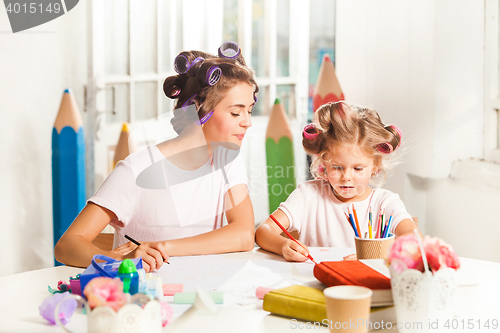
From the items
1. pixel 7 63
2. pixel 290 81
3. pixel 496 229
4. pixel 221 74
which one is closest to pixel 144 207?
pixel 221 74

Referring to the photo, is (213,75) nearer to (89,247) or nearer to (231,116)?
(231,116)

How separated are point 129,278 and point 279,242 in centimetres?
44

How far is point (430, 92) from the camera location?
1.92 m

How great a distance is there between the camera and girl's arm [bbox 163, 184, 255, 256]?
999mm

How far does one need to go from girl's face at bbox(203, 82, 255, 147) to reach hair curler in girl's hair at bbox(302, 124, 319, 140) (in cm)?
16

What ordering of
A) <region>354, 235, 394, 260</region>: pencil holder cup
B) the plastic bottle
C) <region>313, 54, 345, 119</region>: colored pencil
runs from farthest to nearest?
<region>313, 54, 345, 119</region>: colored pencil
<region>354, 235, 394, 260</region>: pencil holder cup
the plastic bottle

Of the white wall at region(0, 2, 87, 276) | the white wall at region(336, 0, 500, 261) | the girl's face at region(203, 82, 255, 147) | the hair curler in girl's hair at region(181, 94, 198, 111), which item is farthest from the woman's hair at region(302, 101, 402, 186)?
the white wall at region(0, 2, 87, 276)

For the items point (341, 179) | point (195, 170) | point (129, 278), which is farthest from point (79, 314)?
point (341, 179)

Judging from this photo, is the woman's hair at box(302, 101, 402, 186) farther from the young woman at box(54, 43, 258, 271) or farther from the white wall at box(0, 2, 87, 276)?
the white wall at box(0, 2, 87, 276)

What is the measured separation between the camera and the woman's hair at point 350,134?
3.90 feet

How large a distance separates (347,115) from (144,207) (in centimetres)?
55

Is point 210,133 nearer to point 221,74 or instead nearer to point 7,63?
point 221,74

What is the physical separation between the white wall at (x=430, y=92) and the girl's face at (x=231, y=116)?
3.21 ft

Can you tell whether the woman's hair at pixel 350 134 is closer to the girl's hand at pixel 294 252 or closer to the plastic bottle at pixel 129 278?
the girl's hand at pixel 294 252
